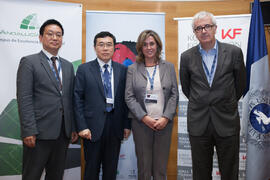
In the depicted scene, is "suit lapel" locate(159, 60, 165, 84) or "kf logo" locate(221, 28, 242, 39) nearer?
"suit lapel" locate(159, 60, 165, 84)

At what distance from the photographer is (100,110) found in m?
2.11

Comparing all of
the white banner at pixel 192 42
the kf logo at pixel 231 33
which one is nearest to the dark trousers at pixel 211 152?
the white banner at pixel 192 42

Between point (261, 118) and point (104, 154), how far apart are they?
1.84 metres

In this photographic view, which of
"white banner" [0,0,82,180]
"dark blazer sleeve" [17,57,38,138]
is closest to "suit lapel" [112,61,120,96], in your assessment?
"dark blazer sleeve" [17,57,38,138]

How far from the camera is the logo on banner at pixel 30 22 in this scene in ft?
9.39

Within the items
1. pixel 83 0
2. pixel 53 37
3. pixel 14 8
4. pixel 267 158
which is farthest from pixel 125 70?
pixel 267 158

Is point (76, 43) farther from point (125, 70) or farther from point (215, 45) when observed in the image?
point (215, 45)

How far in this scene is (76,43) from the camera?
10.0 ft

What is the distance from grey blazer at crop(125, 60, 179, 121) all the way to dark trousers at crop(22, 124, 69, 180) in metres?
0.73

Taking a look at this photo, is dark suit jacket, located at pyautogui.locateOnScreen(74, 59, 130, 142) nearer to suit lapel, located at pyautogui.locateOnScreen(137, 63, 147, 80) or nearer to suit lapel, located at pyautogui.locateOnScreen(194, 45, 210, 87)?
suit lapel, located at pyautogui.locateOnScreen(137, 63, 147, 80)

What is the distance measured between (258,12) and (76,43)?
2.40 metres

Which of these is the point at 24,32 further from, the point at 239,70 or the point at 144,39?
the point at 239,70

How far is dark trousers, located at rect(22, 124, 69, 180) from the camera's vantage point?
1.90 meters

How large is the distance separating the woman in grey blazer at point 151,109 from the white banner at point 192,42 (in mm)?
1017
